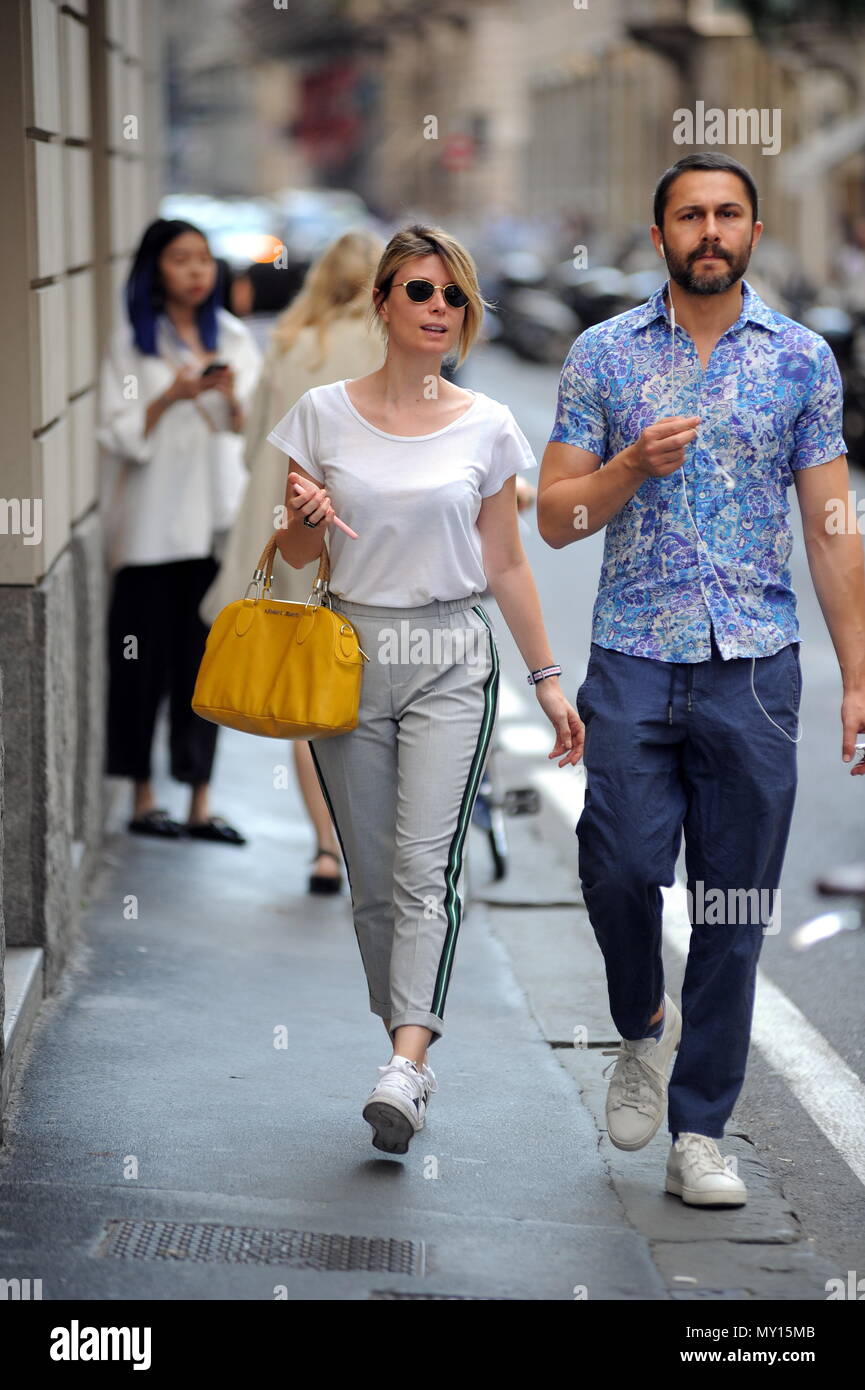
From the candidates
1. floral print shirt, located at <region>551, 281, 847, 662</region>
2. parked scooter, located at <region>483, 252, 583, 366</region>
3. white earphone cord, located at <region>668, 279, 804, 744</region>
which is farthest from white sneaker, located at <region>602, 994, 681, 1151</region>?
parked scooter, located at <region>483, 252, 583, 366</region>

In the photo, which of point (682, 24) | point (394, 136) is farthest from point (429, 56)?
point (682, 24)

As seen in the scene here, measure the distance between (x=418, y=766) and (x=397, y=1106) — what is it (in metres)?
0.71

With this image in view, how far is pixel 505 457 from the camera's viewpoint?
462 centimetres

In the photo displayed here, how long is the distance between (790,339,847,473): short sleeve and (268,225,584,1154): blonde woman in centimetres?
63

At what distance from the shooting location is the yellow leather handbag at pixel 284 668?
4.45 m

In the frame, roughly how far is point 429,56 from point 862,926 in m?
77.4

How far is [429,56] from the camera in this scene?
80.3m

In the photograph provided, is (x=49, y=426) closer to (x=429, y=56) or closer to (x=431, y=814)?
(x=431, y=814)

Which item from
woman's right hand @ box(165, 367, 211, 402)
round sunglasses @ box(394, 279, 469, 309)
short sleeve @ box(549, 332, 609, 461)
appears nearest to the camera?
short sleeve @ box(549, 332, 609, 461)

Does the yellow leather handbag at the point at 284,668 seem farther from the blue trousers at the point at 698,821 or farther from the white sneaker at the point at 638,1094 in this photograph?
the white sneaker at the point at 638,1094

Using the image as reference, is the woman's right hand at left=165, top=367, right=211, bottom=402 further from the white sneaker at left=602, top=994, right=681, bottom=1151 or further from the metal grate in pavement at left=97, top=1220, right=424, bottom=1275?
the metal grate in pavement at left=97, top=1220, right=424, bottom=1275

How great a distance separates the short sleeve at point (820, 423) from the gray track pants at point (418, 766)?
2.62 feet

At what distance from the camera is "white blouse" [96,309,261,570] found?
7391 mm

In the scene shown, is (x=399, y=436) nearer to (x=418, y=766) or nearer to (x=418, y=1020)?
(x=418, y=766)
